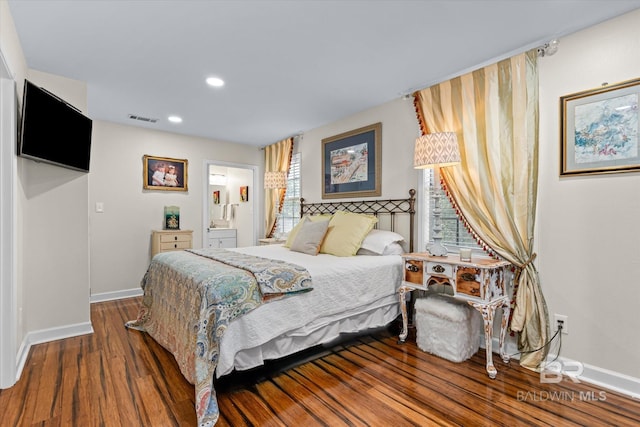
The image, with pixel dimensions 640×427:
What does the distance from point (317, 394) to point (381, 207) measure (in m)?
2.19

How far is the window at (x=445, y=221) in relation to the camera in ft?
9.61

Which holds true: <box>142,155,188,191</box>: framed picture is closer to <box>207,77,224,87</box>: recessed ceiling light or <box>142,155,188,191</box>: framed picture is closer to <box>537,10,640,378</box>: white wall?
<box>207,77,224,87</box>: recessed ceiling light

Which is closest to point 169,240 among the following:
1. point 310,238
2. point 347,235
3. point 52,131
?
point 52,131

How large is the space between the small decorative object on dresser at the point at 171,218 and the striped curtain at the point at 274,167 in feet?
4.91

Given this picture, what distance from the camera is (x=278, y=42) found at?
2357 mm

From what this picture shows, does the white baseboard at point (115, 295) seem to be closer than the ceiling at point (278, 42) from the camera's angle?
No

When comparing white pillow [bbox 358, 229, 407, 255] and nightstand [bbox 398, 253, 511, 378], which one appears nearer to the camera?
nightstand [bbox 398, 253, 511, 378]

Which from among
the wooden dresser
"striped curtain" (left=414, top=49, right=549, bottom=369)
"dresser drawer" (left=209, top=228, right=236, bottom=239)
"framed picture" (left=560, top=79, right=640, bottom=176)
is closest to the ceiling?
"striped curtain" (left=414, top=49, right=549, bottom=369)

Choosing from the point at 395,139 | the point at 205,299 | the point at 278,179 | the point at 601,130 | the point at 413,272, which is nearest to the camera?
the point at 205,299

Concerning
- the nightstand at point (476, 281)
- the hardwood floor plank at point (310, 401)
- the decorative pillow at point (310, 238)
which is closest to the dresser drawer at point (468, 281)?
the nightstand at point (476, 281)

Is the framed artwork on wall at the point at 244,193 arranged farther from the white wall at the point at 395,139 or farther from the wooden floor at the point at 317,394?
the wooden floor at the point at 317,394

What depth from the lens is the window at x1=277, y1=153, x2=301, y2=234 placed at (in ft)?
16.6

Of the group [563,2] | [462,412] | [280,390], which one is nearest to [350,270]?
[280,390]

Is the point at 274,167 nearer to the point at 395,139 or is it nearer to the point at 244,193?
the point at 244,193
